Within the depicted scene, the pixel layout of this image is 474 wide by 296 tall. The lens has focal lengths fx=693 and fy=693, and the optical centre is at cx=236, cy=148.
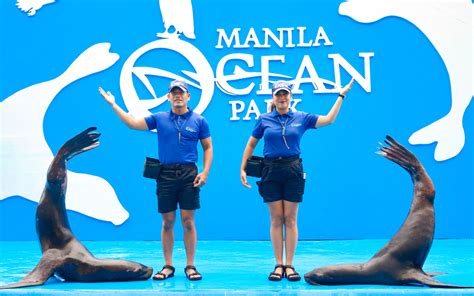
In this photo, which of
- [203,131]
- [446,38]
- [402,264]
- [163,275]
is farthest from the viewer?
[446,38]

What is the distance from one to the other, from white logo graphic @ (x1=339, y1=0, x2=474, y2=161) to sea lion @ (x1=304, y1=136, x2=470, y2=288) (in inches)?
107

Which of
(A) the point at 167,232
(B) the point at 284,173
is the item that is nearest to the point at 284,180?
(B) the point at 284,173

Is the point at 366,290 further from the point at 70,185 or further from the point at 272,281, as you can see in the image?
the point at 70,185

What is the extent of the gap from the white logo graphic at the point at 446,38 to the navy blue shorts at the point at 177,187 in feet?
11.7

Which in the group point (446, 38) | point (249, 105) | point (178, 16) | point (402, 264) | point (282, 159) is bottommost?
point (402, 264)

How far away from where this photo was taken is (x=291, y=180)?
5684mm

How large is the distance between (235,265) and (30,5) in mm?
4301

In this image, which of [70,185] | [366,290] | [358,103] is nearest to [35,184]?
[70,185]

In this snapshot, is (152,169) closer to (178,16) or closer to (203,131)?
(203,131)

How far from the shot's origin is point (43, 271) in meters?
5.61

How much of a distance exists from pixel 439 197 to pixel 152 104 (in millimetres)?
3627

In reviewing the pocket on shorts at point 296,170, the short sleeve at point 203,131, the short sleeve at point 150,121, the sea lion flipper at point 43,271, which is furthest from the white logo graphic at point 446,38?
the sea lion flipper at point 43,271

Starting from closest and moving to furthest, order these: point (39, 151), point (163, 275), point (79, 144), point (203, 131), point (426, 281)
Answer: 1. point (426, 281)
2. point (163, 275)
3. point (203, 131)
4. point (79, 144)
5. point (39, 151)

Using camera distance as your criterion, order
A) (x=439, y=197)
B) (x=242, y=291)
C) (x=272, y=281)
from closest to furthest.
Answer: (x=242, y=291) → (x=272, y=281) → (x=439, y=197)
